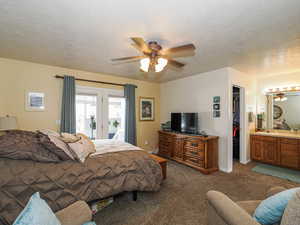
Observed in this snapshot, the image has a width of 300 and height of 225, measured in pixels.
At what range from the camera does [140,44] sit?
1.79 m

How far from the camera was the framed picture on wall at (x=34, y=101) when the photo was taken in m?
3.15

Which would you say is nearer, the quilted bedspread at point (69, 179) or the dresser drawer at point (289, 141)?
the quilted bedspread at point (69, 179)

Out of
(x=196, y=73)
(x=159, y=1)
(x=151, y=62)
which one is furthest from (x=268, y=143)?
(x=159, y=1)

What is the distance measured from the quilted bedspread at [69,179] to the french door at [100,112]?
A: 199 cm

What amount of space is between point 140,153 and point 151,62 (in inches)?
58.9

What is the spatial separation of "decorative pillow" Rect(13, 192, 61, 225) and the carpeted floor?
4.03ft

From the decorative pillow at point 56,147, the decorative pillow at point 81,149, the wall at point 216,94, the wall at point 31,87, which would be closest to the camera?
the decorative pillow at point 56,147

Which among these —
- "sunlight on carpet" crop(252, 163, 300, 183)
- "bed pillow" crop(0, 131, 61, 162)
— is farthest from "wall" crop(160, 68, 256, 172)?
"bed pillow" crop(0, 131, 61, 162)

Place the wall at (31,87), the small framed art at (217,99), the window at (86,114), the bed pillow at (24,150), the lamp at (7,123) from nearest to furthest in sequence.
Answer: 1. the bed pillow at (24,150)
2. the lamp at (7,123)
3. the wall at (31,87)
4. the small framed art at (217,99)
5. the window at (86,114)

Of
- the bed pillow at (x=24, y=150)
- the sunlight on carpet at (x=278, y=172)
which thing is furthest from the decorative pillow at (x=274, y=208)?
the sunlight on carpet at (x=278, y=172)

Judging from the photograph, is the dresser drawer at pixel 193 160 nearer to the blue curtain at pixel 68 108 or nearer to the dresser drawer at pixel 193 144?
the dresser drawer at pixel 193 144

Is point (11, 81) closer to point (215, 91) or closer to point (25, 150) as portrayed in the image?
point (25, 150)

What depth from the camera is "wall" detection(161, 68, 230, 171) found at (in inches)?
137

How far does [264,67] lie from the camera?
344 centimetres
